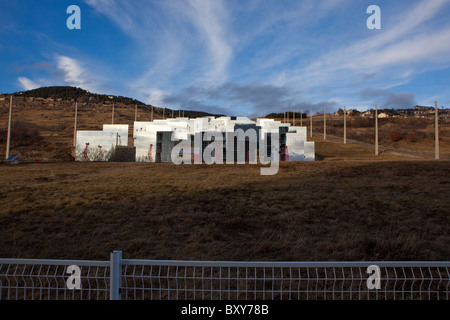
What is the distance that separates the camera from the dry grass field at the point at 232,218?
6793mm

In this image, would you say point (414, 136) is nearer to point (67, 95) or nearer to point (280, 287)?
point (280, 287)

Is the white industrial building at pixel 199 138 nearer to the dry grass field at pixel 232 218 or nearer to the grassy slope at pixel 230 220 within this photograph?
the dry grass field at pixel 232 218

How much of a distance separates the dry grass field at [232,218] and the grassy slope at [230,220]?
3 cm

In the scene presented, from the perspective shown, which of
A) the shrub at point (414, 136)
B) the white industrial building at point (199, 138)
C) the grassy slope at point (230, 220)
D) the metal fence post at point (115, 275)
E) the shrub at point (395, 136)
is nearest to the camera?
the metal fence post at point (115, 275)

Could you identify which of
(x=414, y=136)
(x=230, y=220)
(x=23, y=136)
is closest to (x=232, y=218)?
(x=230, y=220)

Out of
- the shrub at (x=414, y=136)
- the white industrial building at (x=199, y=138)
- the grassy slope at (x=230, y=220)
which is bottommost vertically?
the grassy slope at (x=230, y=220)

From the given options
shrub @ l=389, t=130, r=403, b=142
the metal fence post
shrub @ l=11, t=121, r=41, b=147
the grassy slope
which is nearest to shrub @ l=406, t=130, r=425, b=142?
shrub @ l=389, t=130, r=403, b=142

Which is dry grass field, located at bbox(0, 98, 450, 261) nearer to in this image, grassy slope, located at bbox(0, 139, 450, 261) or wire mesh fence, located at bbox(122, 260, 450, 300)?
grassy slope, located at bbox(0, 139, 450, 261)

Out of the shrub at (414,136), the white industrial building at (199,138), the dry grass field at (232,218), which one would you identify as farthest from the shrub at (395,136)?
the dry grass field at (232,218)

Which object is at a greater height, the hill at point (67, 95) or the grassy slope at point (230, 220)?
the hill at point (67, 95)

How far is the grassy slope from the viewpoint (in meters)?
6.79

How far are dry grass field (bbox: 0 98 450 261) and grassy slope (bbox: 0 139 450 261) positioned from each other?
0.03 m
